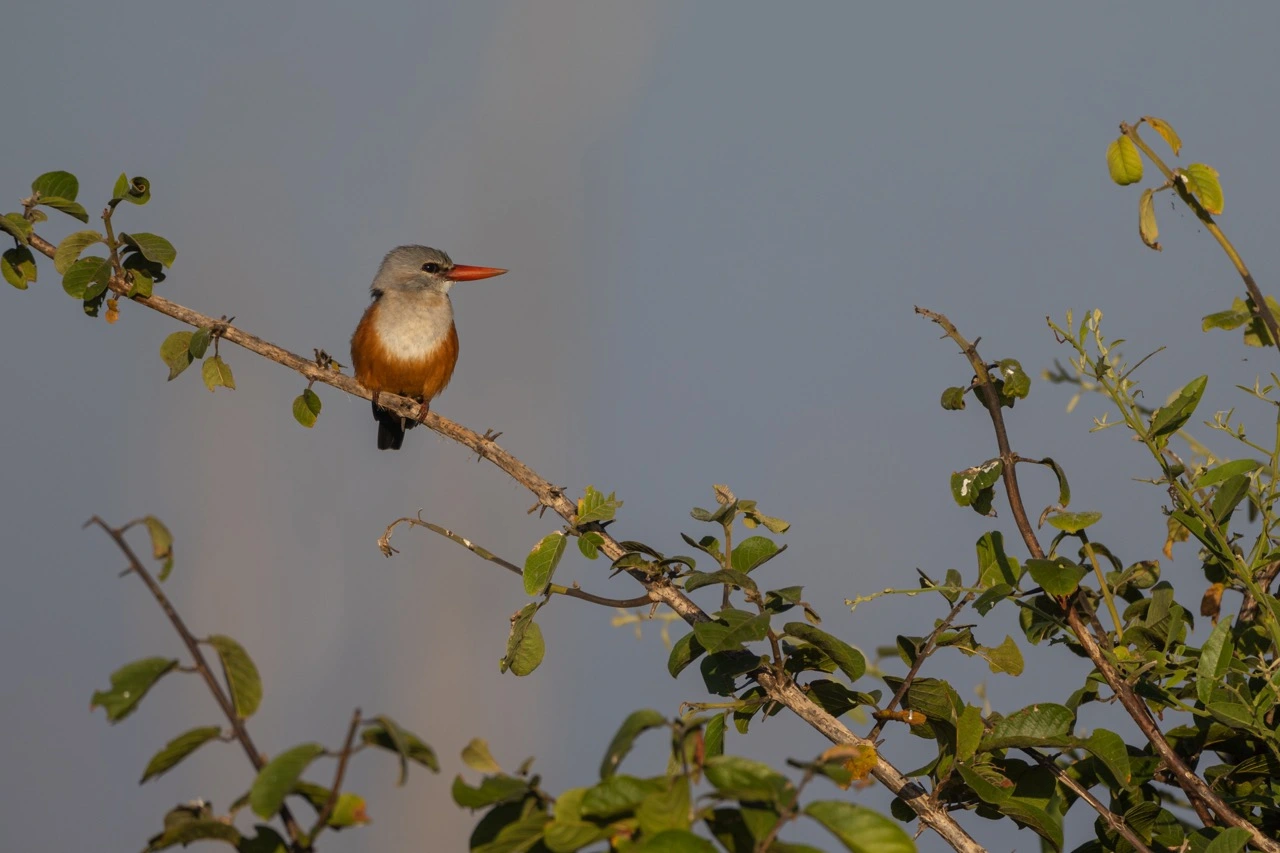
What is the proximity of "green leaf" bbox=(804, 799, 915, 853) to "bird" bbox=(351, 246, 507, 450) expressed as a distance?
371 centimetres

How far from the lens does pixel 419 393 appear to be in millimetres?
4738

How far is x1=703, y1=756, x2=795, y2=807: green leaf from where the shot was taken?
81 cm

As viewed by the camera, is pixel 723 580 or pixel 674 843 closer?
pixel 674 843

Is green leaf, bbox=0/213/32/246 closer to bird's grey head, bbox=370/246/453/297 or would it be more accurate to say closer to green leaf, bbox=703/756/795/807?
green leaf, bbox=703/756/795/807

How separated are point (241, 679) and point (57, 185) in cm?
132

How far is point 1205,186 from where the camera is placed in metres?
1.53

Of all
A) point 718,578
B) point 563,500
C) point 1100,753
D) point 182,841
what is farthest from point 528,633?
point 182,841

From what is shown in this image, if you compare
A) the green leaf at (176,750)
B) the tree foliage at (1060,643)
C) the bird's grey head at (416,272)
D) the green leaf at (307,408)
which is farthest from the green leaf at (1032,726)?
the bird's grey head at (416,272)

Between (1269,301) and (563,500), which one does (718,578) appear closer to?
(563,500)

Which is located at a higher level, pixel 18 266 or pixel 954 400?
pixel 18 266

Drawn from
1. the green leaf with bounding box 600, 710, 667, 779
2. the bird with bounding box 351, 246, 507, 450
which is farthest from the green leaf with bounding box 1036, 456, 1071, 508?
the bird with bounding box 351, 246, 507, 450

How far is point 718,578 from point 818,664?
215 millimetres

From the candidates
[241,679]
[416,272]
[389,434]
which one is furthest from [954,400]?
[389,434]

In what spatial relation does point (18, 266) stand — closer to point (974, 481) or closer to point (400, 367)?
point (974, 481)
